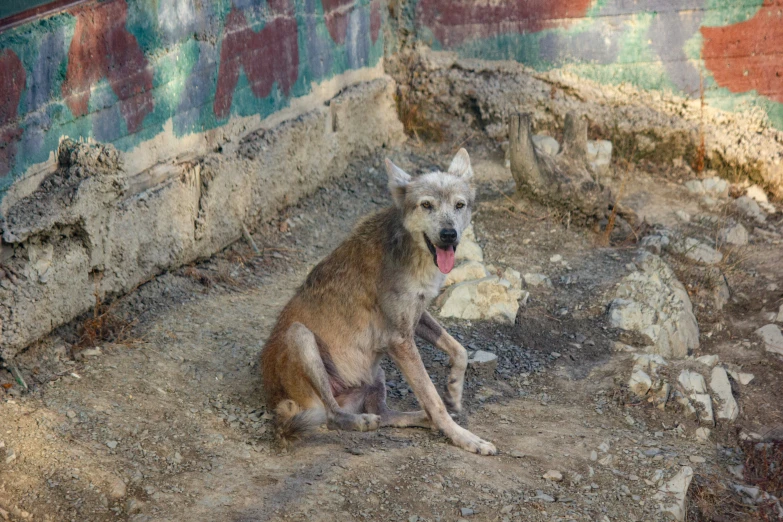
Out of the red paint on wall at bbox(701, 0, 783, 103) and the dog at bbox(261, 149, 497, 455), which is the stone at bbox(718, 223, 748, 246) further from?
the dog at bbox(261, 149, 497, 455)

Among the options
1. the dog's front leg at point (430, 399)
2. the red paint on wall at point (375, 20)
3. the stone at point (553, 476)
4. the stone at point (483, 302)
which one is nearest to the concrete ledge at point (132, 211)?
the red paint on wall at point (375, 20)

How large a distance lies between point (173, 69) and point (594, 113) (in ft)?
15.6

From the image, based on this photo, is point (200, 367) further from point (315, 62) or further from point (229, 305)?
point (315, 62)

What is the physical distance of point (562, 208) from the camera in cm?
777

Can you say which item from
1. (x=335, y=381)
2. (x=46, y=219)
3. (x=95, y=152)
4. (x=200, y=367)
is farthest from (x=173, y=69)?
(x=335, y=381)

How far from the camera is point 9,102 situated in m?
4.84

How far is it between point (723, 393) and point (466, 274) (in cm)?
209

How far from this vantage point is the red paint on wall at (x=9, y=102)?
4.78 m

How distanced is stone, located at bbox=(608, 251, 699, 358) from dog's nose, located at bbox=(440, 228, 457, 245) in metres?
2.27

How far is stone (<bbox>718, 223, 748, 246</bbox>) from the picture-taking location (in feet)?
26.0

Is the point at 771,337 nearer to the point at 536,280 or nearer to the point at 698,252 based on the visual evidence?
the point at 698,252

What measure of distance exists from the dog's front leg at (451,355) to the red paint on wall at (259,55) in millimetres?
2733

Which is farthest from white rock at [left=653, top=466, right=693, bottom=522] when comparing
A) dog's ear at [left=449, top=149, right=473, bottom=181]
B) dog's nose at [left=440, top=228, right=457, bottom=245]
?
dog's ear at [left=449, top=149, right=473, bottom=181]

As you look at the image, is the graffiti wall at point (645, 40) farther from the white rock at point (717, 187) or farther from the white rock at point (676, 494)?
the white rock at point (676, 494)
